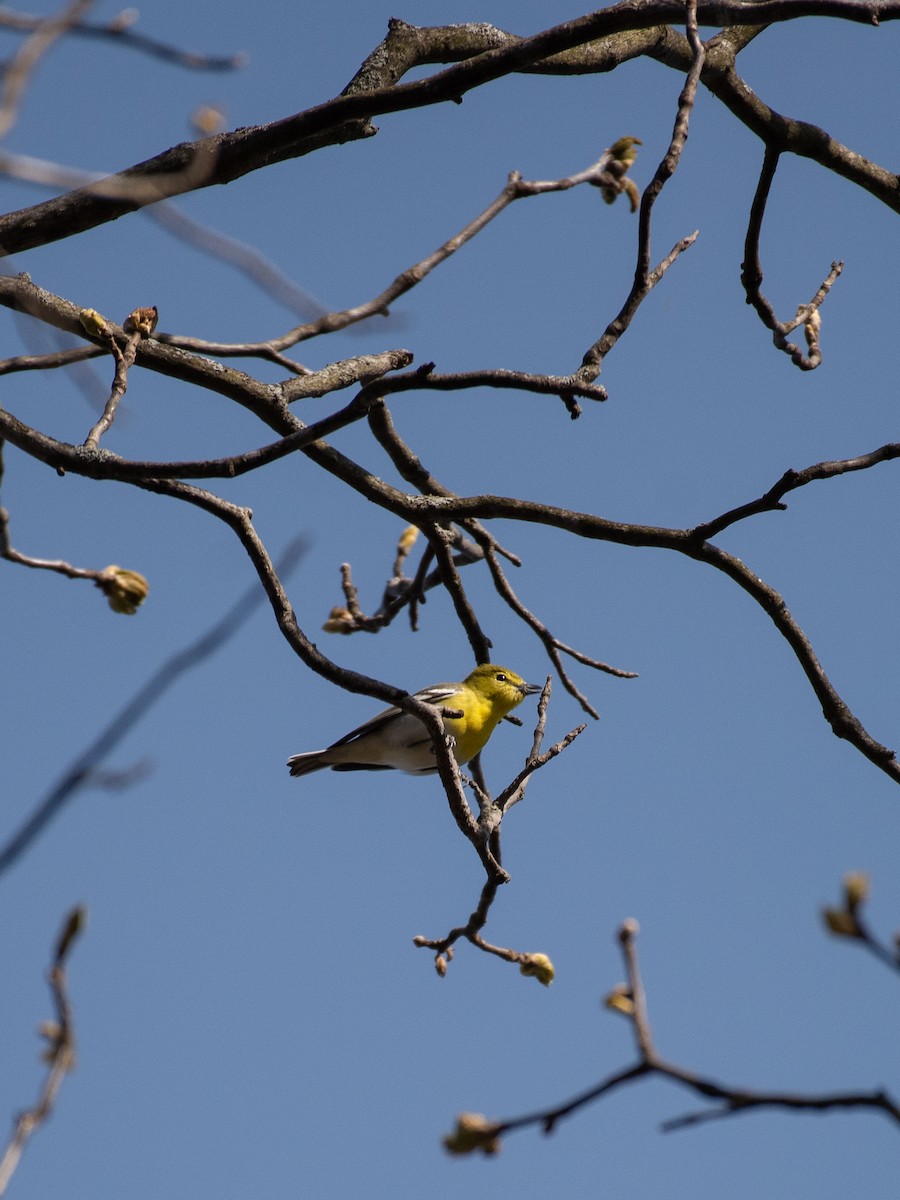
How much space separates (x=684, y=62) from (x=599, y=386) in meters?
2.25

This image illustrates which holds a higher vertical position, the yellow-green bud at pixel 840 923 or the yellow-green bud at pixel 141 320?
the yellow-green bud at pixel 141 320

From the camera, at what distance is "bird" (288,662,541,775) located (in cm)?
698

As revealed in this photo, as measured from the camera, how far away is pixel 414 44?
183 inches

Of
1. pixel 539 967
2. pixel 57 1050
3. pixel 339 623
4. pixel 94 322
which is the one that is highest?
pixel 339 623

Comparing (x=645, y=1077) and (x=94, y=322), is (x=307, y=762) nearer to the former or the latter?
(x=94, y=322)

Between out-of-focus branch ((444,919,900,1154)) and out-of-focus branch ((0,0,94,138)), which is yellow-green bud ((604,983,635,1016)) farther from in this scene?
out-of-focus branch ((0,0,94,138))

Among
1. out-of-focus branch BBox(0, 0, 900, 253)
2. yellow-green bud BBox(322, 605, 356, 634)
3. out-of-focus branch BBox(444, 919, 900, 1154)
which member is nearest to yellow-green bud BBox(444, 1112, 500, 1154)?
out-of-focus branch BBox(444, 919, 900, 1154)

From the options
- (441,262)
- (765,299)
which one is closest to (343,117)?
(441,262)

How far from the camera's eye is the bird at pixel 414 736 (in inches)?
275

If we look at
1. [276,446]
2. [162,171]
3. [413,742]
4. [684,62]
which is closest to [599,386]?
[276,446]

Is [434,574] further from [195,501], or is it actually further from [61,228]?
[61,228]

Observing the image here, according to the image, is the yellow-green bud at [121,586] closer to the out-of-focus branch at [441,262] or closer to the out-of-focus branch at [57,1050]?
the out-of-focus branch at [441,262]

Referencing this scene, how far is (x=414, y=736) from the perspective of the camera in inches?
276

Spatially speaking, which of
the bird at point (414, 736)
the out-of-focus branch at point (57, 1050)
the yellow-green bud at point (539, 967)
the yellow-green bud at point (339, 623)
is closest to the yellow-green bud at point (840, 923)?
the out-of-focus branch at point (57, 1050)
